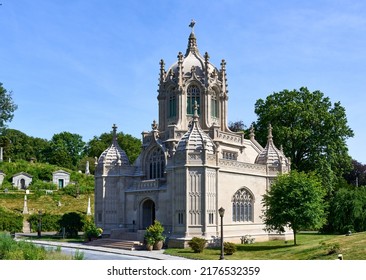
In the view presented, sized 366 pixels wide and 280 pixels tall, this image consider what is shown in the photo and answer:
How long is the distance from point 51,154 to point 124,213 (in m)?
82.8

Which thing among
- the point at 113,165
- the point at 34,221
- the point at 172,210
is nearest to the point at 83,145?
the point at 34,221

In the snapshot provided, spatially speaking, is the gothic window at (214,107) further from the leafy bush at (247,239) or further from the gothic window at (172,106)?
the leafy bush at (247,239)

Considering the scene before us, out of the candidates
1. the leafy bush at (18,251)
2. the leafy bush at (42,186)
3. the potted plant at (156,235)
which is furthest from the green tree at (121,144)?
the leafy bush at (18,251)

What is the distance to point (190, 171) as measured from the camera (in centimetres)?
3919

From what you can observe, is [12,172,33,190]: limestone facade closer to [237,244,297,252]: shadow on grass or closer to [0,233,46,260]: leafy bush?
[237,244,297,252]: shadow on grass

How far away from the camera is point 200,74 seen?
48.2m

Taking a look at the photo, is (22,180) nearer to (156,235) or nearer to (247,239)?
(247,239)

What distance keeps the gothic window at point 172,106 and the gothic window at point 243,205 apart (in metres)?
9.99

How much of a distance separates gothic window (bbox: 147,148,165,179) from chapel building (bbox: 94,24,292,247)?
89 millimetres

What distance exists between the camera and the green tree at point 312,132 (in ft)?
192

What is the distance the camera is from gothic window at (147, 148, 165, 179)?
4478 centimetres

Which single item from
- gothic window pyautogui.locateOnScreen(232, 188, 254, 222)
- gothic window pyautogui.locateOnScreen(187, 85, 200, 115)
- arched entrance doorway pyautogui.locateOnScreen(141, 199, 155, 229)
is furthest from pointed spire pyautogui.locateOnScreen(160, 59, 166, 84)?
gothic window pyautogui.locateOnScreen(232, 188, 254, 222)

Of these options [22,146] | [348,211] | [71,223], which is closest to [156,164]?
[71,223]

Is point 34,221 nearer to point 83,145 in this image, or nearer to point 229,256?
point 229,256
